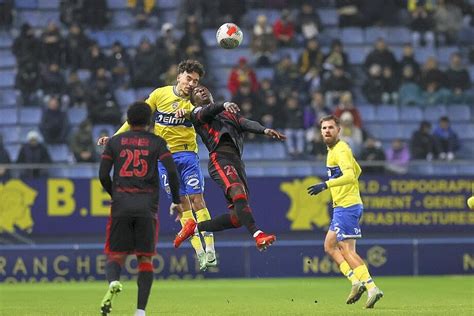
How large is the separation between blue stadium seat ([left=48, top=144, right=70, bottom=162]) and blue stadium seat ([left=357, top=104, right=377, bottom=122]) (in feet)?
20.6

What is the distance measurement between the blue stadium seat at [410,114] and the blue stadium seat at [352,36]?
2.43m

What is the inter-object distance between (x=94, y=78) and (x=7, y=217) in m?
4.62

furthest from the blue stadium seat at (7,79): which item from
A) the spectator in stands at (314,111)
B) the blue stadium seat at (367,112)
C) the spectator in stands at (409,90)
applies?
the spectator in stands at (409,90)

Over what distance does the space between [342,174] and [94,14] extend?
43.7 ft

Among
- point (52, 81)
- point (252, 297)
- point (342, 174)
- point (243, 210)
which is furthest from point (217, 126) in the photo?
point (52, 81)

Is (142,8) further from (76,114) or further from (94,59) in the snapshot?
(76,114)

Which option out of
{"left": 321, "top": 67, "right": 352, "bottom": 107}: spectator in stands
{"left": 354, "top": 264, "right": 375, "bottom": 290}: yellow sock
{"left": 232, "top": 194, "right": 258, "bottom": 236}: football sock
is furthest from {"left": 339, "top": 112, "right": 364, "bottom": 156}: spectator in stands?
{"left": 232, "top": 194, "right": 258, "bottom": 236}: football sock

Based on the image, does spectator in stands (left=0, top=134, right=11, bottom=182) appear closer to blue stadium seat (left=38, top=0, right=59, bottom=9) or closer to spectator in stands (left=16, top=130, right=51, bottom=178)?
spectator in stands (left=16, top=130, right=51, bottom=178)

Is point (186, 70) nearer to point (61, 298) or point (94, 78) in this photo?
point (61, 298)

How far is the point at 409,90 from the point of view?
26438 millimetres

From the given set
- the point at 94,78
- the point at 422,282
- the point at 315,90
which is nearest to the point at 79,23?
the point at 94,78

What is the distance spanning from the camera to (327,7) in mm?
28578

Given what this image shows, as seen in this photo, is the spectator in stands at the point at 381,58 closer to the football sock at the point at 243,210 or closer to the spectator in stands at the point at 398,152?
the spectator in stands at the point at 398,152

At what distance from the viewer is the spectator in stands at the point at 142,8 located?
27.6m
